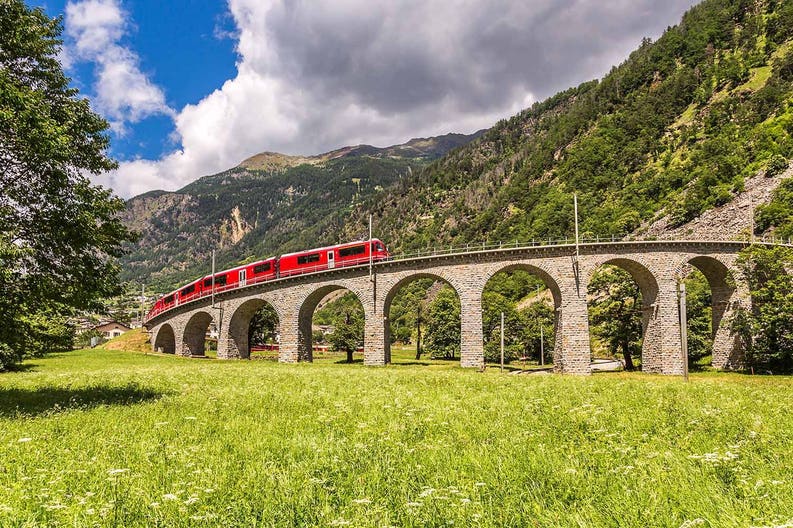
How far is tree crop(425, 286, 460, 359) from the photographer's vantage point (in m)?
66.4

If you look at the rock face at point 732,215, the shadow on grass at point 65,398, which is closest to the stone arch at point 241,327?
the shadow on grass at point 65,398

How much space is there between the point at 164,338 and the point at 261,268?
27.9m

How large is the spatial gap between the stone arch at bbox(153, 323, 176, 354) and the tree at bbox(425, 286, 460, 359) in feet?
129

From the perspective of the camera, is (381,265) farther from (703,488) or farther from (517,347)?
(703,488)

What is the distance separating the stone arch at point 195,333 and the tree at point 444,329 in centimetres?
3279

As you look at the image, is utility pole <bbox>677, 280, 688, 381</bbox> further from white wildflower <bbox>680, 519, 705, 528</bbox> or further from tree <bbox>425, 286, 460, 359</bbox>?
tree <bbox>425, 286, 460, 359</bbox>

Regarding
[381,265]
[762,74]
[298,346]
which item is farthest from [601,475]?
[762,74]

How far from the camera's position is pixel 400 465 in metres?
5.62

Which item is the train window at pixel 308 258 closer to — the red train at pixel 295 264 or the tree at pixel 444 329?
the red train at pixel 295 264

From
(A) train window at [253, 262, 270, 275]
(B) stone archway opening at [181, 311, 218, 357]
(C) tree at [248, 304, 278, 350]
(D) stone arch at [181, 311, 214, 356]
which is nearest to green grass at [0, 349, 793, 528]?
(A) train window at [253, 262, 270, 275]

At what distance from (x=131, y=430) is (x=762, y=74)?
131m

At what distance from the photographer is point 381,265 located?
141 feet

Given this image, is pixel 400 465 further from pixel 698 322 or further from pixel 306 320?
pixel 698 322

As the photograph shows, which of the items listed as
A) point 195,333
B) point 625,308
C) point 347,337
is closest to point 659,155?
point 625,308
